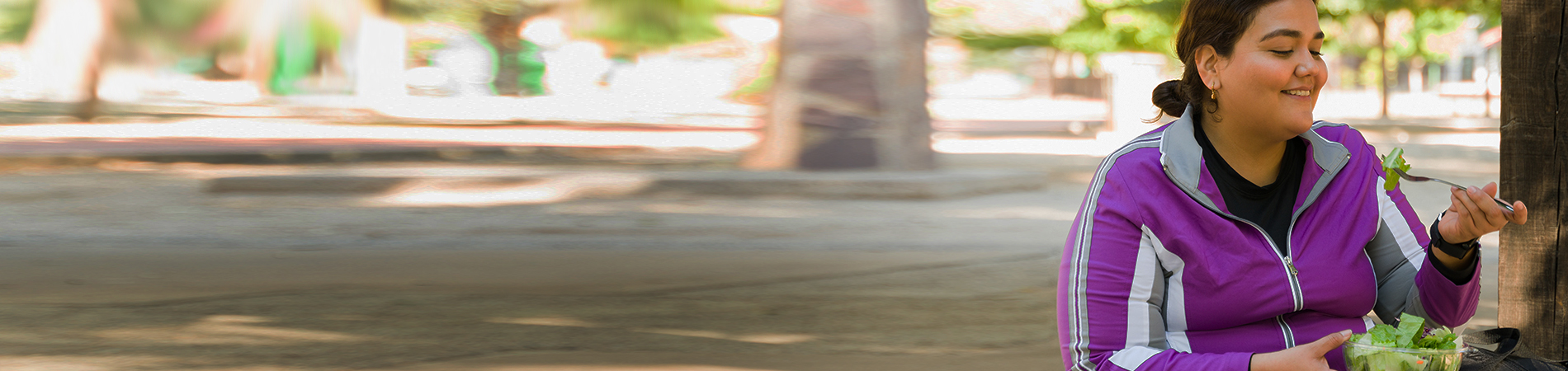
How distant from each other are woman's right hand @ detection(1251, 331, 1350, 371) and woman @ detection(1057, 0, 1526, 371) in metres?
0.05

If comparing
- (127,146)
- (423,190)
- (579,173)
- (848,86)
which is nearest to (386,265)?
(423,190)

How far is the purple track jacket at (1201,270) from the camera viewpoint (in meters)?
2.08

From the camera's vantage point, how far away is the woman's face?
2100mm

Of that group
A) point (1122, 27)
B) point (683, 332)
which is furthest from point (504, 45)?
point (683, 332)

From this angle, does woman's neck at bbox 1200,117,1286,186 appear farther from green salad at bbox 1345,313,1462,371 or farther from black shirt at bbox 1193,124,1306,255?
green salad at bbox 1345,313,1462,371

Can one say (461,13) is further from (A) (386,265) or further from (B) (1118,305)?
(B) (1118,305)

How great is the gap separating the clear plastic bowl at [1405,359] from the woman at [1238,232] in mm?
142

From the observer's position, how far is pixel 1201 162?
2127 millimetres

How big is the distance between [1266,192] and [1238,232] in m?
0.13

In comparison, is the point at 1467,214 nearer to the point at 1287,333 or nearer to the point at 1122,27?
the point at 1287,333

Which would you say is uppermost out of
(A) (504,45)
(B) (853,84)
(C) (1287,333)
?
(A) (504,45)

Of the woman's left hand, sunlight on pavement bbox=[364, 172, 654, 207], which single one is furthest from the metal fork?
sunlight on pavement bbox=[364, 172, 654, 207]

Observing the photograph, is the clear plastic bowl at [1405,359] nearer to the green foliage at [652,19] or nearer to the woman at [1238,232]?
the woman at [1238,232]

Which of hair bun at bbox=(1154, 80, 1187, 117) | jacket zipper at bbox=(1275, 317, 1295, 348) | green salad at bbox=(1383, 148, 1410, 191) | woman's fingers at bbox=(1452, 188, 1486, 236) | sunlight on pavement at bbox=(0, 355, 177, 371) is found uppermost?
hair bun at bbox=(1154, 80, 1187, 117)
